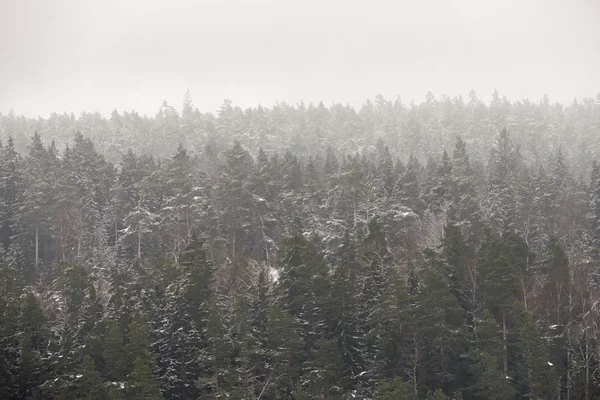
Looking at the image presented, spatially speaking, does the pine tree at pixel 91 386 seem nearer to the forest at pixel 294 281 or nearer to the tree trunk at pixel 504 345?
the forest at pixel 294 281

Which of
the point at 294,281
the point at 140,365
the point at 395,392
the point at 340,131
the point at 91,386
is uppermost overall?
the point at 340,131

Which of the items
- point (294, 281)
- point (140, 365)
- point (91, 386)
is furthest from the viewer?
point (294, 281)

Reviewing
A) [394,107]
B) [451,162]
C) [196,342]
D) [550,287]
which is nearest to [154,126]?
[394,107]

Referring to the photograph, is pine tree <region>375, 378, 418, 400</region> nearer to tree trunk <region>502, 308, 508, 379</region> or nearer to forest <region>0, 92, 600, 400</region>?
forest <region>0, 92, 600, 400</region>

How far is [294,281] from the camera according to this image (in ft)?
162

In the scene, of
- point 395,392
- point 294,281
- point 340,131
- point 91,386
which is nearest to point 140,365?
point 91,386

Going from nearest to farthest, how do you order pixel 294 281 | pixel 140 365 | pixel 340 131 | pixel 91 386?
pixel 91 386, pixel 140 365, pixel 294 281, pixel 340 131

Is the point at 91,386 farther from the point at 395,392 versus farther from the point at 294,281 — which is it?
A: the point at 395,392

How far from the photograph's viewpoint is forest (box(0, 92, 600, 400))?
42688 mm

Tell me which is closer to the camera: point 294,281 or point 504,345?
point 504,345

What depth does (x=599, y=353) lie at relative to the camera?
42.7 m

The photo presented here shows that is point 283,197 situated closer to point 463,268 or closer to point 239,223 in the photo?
point 239,223

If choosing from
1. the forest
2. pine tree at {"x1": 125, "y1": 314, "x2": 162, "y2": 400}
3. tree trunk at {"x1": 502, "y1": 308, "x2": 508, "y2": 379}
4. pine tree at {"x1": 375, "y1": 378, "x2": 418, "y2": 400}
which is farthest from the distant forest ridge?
pine tree at {"x1": 375, "y1": 378, "x2": 418, "y2": 400}

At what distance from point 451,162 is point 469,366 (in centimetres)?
3106
